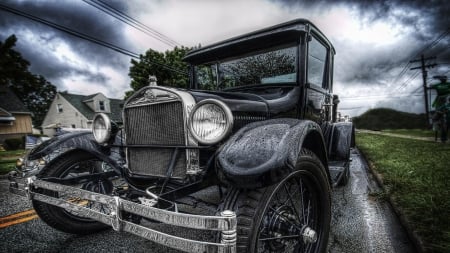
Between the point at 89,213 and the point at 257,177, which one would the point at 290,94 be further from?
the point at 89,213

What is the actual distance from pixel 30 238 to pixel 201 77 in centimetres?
267

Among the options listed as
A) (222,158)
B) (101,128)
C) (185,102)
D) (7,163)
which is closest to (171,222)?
(222,158)

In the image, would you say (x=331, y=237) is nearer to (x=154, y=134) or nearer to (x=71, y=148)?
(x=154, y=134)

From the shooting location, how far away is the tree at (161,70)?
1574 cm

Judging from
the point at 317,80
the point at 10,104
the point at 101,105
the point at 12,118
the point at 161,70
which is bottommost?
the point at 317,80

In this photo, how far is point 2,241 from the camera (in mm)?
2154

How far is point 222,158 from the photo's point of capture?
1.35 metres

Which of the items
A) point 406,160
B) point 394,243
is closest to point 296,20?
point 394,243

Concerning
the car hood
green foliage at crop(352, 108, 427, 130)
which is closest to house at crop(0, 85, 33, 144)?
the car hood

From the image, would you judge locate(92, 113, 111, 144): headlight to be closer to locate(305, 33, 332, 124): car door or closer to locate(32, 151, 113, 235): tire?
locate(32, 151, 113, 235): tire

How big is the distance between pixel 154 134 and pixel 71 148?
3.31 feet

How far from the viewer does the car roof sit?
8.25 feet

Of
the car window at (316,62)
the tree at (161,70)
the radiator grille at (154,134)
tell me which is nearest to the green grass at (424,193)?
the car window at (316,62)

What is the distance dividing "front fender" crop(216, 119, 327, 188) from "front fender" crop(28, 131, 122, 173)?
4.66ft
